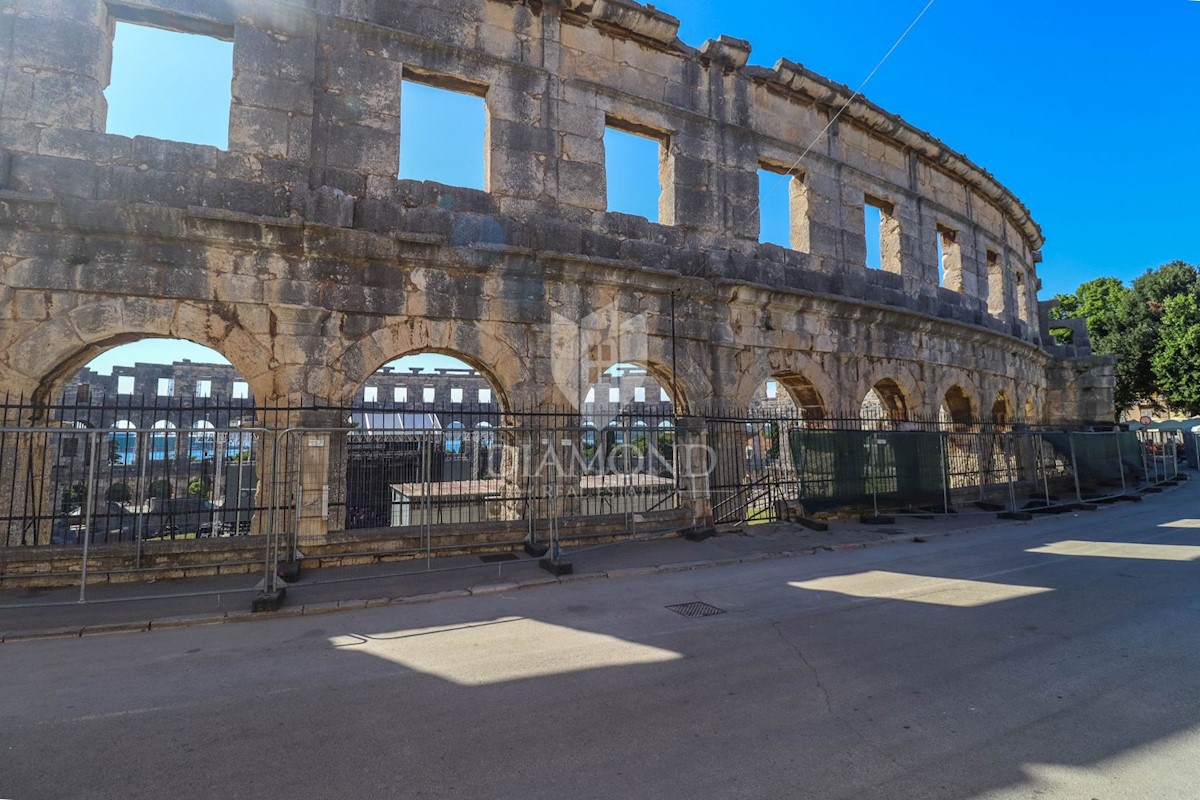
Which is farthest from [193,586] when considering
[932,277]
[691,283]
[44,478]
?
[932,277]

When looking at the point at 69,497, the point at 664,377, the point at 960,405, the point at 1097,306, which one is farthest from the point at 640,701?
the point at 1097,306

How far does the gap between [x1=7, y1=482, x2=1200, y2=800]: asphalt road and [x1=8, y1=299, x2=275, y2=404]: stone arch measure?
11.7ft

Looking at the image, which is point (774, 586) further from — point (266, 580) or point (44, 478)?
point (44, 478)

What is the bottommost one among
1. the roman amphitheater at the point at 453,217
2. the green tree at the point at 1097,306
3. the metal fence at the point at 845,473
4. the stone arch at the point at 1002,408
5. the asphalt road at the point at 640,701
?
the asphalt road at the point at 640,701

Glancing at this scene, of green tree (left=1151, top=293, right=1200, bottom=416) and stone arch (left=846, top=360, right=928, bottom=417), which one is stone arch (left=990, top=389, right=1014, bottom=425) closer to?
stone arch (left=846, top=360, right=928, bottom=417)

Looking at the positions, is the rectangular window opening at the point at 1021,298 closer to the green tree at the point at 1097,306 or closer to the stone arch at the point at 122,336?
the green tree at the point at 1097,306

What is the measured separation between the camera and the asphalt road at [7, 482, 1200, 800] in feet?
7.71

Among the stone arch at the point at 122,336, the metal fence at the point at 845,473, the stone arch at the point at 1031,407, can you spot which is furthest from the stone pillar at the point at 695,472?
the stone arch at the point at 1031,407

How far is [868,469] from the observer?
10070mm

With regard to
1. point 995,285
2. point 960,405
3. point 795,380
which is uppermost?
point 995,285

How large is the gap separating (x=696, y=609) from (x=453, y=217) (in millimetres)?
6388

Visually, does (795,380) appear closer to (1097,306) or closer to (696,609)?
(696,609)

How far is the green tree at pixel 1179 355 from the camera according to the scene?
78.9 feet

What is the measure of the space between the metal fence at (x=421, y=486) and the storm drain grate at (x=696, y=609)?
2081 millimetres
